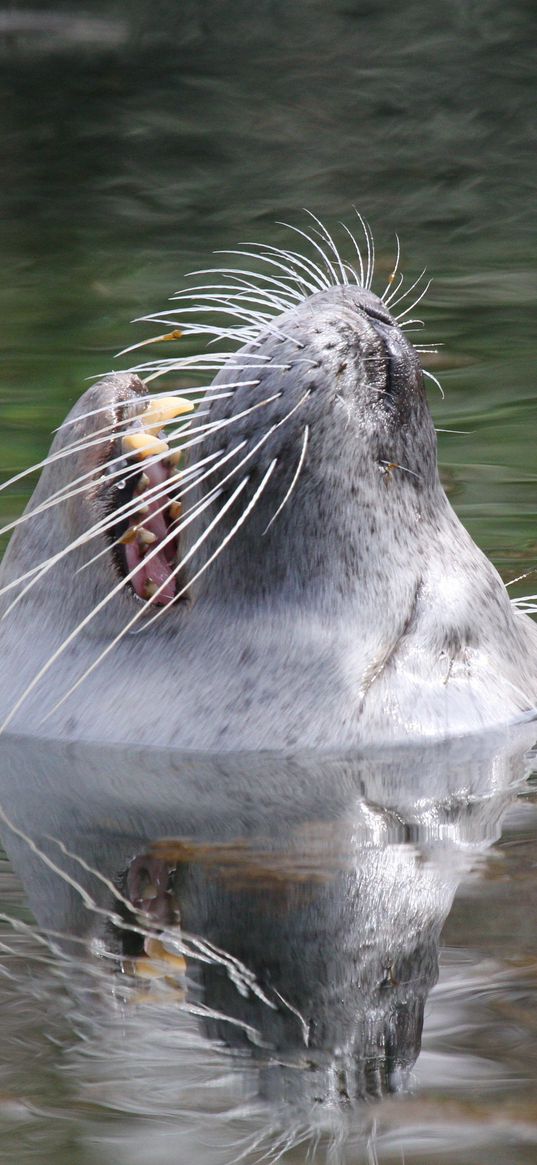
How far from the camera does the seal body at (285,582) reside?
389 cm

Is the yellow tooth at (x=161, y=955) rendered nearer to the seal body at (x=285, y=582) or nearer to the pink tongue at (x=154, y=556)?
the seal body at (x=285, y=582)

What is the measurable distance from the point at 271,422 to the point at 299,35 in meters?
10.6

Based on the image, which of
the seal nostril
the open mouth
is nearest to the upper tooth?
the open mouth

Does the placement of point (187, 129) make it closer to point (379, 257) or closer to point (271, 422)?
point (379, 257)

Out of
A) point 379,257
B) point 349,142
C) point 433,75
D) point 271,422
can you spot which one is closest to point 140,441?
point 271,422

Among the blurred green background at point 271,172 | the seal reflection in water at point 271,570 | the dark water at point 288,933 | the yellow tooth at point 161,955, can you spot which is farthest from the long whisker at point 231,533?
the blurred green background at point 271,172

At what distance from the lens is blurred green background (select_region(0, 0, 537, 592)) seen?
25.5ft

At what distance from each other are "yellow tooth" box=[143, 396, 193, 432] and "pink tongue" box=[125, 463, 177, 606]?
10 cm

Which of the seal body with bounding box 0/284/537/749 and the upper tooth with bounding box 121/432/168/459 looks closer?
the seal body with bounding box 0/284/537/749

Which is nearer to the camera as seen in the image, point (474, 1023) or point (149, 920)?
point (474, 1023)

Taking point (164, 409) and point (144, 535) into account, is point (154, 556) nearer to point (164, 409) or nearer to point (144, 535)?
point (144, 535)

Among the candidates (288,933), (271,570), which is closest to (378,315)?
(271,570)

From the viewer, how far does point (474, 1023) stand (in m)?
2.55

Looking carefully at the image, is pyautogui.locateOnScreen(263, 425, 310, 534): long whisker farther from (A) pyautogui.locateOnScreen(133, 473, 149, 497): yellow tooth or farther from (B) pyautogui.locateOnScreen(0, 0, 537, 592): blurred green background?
(B) pyautogui.locateOnScreen(0, 0, 537, 592): blurred green background
